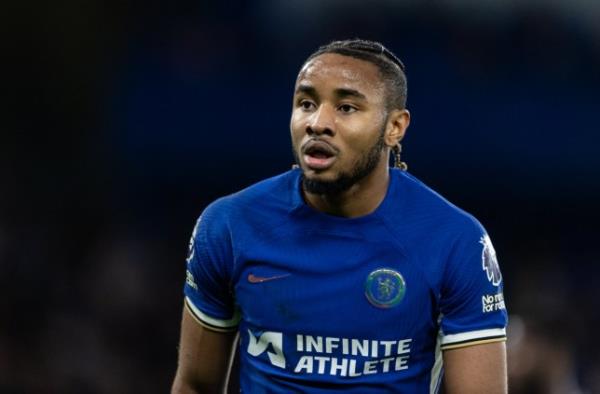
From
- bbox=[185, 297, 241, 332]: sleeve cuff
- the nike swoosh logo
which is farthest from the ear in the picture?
bbox=[185, 297, 241, 332]: sleeve cuff

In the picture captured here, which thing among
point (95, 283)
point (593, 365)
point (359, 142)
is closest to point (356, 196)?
point (359, 142)

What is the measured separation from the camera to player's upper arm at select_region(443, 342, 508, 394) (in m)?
3.76

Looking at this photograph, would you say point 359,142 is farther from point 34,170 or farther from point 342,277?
point 34,170

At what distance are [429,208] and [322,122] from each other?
1.54 feet

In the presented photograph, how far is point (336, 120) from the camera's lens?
375cm

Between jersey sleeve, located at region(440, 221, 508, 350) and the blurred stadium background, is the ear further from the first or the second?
the blurred stadium background

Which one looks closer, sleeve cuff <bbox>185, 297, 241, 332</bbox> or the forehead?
the forehead

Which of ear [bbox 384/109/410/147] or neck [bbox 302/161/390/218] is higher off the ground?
ear [bbox 384/109/410/147]

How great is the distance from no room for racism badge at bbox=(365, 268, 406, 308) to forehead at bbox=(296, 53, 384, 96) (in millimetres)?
552

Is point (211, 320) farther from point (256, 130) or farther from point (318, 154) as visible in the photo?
point (256, 130)

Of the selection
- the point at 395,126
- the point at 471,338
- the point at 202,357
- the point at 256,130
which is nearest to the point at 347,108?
the point at 395,126

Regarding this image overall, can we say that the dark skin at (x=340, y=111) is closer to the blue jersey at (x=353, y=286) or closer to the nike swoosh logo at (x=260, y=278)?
the blue jersey at (x=353, y=286)

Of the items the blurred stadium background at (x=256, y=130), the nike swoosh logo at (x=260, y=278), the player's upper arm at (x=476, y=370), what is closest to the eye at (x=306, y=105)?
the nike swoosh logo at (x=260, y=278)

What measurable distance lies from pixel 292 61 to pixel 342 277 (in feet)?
17.0
